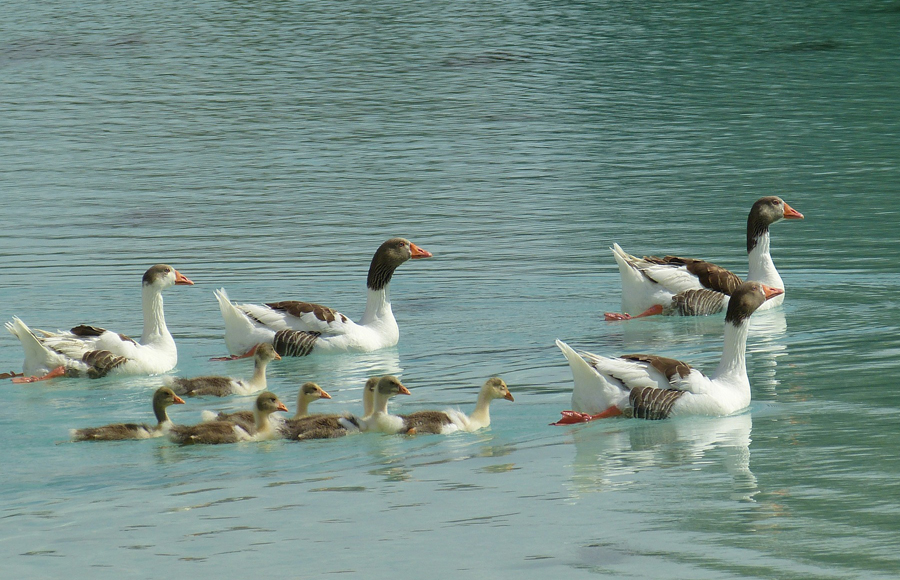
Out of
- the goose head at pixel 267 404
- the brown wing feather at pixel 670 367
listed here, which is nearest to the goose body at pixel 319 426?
the goose head at pixel 267 404

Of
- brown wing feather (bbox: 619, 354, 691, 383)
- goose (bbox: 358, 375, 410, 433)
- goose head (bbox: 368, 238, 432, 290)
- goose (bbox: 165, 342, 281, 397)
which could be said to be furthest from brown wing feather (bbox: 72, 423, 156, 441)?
goose head (bbox: 368, 238, 432, 290)

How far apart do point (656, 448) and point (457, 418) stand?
196 cm

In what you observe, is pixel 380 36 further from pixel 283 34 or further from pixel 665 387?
pixel 665 387

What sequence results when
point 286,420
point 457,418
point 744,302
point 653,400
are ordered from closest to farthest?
point 457,418
point 286,420
point 653,400
point 744,302

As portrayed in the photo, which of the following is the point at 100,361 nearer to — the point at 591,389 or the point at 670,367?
the point at 591,389

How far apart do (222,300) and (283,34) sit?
179 ft

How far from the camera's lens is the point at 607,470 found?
11992 mm

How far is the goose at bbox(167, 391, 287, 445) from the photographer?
12.9 m

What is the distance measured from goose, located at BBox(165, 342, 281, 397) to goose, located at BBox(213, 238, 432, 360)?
1.93 m

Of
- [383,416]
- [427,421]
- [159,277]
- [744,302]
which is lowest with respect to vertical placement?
[427,421]

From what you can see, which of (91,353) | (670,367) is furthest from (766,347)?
(91,353)

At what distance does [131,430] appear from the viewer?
13094 mm

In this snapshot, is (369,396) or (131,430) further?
(369,396)

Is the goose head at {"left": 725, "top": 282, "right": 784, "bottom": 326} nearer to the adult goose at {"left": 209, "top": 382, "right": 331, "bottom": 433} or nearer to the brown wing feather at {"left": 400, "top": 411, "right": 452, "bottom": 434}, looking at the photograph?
the brown wing feather at {"left": 400, "top": 411, "right": 452, "bottom": 434}
